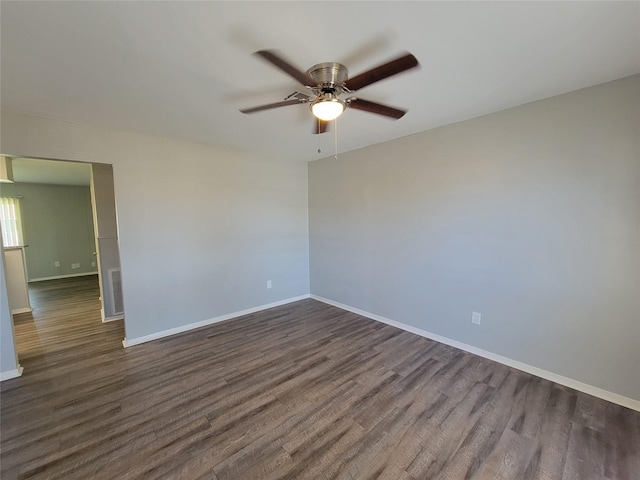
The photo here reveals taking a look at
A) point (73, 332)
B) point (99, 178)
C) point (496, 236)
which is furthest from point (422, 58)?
point (73, 332)

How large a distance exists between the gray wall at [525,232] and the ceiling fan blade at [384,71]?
1674 millimetres

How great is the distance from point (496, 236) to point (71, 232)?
8951 millimetres

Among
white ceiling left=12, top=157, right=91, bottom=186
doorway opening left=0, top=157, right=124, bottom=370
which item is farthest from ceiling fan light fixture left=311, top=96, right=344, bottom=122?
white ceiling left=12, top=157, right=91, bottom=186

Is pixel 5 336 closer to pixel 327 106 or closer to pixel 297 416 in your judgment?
pixel 297 416

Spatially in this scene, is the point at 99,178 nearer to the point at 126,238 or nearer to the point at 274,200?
the point at 126,238

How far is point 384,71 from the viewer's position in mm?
1390

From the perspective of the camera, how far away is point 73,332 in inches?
132

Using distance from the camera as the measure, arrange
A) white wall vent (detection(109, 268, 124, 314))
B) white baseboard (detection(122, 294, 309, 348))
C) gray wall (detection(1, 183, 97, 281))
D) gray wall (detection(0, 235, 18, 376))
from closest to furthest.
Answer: gray wall (detection(0, 235, 18, 376)) < white baseboard (detection(122, 294, 309, 348)) < white wall vent (detection(109, 268, 124, 314)) < gray wall (detection(1, 183, 97, 281))

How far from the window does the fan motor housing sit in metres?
7.67

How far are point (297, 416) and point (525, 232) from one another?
2.46m

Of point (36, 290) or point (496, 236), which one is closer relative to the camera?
point (496, 236)

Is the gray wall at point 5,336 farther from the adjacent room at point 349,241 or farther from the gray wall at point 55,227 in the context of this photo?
the gray wall at point 55,227

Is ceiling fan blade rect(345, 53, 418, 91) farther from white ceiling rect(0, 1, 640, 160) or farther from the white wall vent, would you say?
the white wall vent

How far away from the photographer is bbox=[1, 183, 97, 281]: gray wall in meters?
6.06
